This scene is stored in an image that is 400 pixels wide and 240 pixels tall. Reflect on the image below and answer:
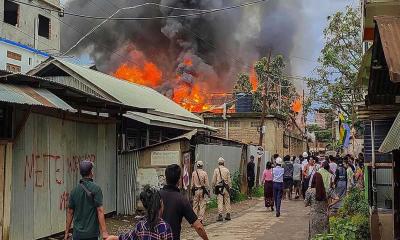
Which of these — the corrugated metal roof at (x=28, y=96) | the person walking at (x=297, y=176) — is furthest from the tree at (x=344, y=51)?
the corrugated metal roof at (x=28, y=96)

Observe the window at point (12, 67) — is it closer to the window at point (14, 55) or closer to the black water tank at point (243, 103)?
the window at point (14, 55)

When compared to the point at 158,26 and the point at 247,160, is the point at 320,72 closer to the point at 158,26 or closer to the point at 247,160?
the point at 247,160

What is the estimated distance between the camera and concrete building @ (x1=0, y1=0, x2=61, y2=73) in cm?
2225

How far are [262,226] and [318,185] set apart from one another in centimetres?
373

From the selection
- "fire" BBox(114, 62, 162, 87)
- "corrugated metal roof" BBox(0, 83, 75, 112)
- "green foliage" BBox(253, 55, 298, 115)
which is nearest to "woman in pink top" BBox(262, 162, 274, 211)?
"corrugated metal roof" BBox(0, 83, 75, 112)

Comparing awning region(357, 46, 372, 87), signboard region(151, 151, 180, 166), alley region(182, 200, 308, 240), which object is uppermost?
awning region(357, 46, 372, 87)

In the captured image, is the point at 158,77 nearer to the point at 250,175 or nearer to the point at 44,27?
the point at 44,27

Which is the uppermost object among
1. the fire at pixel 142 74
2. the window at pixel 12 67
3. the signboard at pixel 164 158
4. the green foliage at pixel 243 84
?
the fire at pixel 142 74

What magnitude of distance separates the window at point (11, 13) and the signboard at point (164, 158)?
18661 mm

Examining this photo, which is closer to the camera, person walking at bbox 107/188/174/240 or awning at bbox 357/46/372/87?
person walking at bbox 107/188/174/240

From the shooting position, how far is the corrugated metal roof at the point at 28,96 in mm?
7473

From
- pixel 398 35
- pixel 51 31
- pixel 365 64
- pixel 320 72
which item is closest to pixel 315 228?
pixel 365 64

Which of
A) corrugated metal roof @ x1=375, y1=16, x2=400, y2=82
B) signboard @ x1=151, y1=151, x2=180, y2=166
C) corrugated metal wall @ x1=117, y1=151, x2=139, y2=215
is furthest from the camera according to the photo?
signboard @ x1=151, y1=151, x2=180, y2=166

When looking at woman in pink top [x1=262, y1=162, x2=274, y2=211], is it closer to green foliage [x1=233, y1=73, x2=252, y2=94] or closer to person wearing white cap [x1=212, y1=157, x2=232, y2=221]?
person wearing white cap [x1=212, y1=157, x2=232, y2=221]
